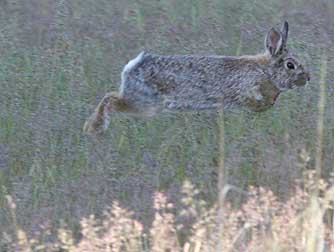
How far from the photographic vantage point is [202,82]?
7.72 m

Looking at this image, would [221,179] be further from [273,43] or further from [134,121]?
[273,43]

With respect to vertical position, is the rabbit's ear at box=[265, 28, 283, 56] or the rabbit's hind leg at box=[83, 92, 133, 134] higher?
the rabbit's ear at box=[265, 28, 283, 56]

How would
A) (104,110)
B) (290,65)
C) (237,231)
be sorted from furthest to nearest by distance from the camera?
(290,65) → (104,110) → (237,231)

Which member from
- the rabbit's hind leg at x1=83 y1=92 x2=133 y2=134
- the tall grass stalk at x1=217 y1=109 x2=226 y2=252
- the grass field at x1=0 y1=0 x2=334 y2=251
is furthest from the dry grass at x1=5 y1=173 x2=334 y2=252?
the rabbit's hind leg at x1=83 y1=92 x2=133 y2=134

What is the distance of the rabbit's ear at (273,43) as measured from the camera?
7.96 m

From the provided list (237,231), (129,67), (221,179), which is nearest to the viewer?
(237,231)

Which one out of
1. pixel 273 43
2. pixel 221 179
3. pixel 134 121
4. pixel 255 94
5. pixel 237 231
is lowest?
pixel 237 231

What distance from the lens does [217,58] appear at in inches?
308

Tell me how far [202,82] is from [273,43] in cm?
59

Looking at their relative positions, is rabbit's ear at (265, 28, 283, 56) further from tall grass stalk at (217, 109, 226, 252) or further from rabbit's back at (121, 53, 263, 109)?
tall grass stalk at (217, 109, 226, 252)

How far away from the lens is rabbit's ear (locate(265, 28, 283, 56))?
26.1 feet

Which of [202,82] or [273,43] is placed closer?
[202,82]

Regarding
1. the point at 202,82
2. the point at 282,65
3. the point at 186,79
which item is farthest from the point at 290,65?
the point at 186,79

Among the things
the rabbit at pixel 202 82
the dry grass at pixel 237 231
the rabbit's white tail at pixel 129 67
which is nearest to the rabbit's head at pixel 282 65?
the rabbit at pixel 202 82
